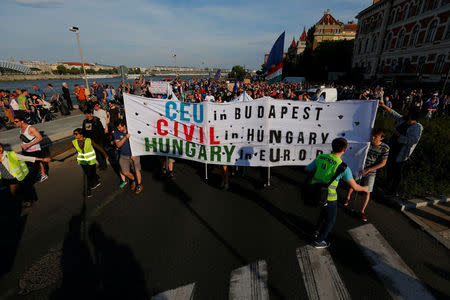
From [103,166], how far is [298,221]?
20.6 ft

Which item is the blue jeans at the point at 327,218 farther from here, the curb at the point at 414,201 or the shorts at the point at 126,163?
the shorts at the point at 126,163

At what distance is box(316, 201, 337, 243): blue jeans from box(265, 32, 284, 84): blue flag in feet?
17.4

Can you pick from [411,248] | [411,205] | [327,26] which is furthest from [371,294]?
[327,26]

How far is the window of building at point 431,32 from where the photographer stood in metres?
28.3

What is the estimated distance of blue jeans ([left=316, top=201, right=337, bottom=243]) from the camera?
3.43 m

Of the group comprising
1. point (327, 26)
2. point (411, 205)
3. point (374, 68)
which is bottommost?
point (411, 205)

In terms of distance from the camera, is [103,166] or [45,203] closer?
[45,203]

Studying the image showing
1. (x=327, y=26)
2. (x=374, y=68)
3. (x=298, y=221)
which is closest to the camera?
(x=298, y=221)

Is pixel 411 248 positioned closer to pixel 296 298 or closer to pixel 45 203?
pixel 296 298

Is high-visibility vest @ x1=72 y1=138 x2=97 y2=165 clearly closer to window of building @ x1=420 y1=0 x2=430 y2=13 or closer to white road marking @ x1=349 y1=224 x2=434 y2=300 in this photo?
white road marking @ x1=349 y1=224 x2=434 y2=300

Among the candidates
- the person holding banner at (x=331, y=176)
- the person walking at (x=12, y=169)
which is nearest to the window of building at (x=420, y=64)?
the person holding banner at (x=331, y=176)

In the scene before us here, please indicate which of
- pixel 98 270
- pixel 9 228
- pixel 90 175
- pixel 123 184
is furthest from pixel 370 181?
pixel 9 228

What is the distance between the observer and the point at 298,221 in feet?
14.9

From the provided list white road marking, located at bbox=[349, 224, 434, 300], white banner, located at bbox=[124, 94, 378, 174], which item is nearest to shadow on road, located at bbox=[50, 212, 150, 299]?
white banner, located at bbox=[124, 94, 378, 174]
